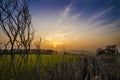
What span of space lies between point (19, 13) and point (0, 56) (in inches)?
100

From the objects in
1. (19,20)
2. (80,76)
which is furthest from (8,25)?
(80,76)

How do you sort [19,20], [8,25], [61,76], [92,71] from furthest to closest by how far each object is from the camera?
[19,20] → [8,25] → [61,76] → [92,71]

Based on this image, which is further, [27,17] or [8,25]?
[27,17]

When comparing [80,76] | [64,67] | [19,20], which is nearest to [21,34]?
[19,20]

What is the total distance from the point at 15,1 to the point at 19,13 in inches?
26.5

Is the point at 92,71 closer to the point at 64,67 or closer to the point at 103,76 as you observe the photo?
the point at 103,76

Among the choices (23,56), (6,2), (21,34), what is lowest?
(23,56)

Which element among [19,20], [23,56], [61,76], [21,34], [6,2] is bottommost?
[61,76]

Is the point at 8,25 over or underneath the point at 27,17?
underneath

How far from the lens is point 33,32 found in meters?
9.80

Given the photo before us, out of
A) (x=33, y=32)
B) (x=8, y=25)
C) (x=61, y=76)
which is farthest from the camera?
(x=33, y=32)

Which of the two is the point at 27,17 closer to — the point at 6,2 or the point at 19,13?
the point at 19,13

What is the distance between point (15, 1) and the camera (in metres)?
9.19

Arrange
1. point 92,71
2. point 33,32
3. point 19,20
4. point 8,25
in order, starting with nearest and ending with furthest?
point 92,71 → point 8,25 → point 19,20 → point 33,32
